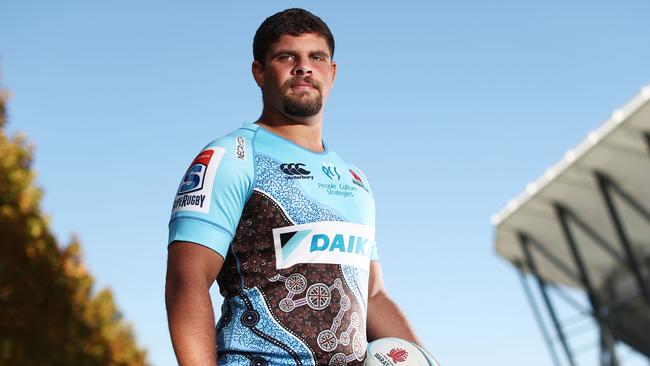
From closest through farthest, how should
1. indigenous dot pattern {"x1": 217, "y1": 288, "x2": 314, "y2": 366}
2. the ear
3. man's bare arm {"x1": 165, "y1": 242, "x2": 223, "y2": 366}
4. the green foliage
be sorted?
man's bare arm {"x1": 165, "y1": 242, "x2": 223, "y2": 366} → indigenous dot pattern {"x1": 217, "y1": 288, "x2": 314, "y2": 366} → the ear → the green foliage

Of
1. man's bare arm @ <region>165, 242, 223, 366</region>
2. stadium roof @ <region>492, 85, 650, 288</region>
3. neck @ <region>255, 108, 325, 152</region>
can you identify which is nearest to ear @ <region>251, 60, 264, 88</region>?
neck @ <region>255, 108, 325, 152</region>

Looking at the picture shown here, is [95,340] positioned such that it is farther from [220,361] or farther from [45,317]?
[220,361]

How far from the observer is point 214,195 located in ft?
9.93

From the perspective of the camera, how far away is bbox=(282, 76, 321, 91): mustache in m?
3.29

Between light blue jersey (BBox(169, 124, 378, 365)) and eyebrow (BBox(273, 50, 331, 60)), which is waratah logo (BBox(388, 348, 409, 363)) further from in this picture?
eyebrow (BBox(273, 50, 331, 60))

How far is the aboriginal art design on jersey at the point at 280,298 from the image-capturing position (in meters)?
2.97

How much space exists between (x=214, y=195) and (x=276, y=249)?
27 centimetres

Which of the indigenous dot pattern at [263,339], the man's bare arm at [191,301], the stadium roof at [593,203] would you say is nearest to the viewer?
the man's bare arm at [191,301]

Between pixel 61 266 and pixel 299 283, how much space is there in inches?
1045

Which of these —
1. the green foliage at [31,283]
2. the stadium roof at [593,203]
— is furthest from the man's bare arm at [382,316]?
the green foliage at [31,283]

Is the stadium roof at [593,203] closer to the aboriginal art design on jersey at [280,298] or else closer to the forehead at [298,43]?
the forehead at [298,43]

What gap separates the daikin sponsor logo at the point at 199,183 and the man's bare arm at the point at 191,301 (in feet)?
0.46

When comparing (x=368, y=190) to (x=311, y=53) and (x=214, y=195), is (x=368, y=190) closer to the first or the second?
(x=311, y=53)

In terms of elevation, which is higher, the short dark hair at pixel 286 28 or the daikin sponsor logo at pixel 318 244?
the short dark hair at pixel 286 28
